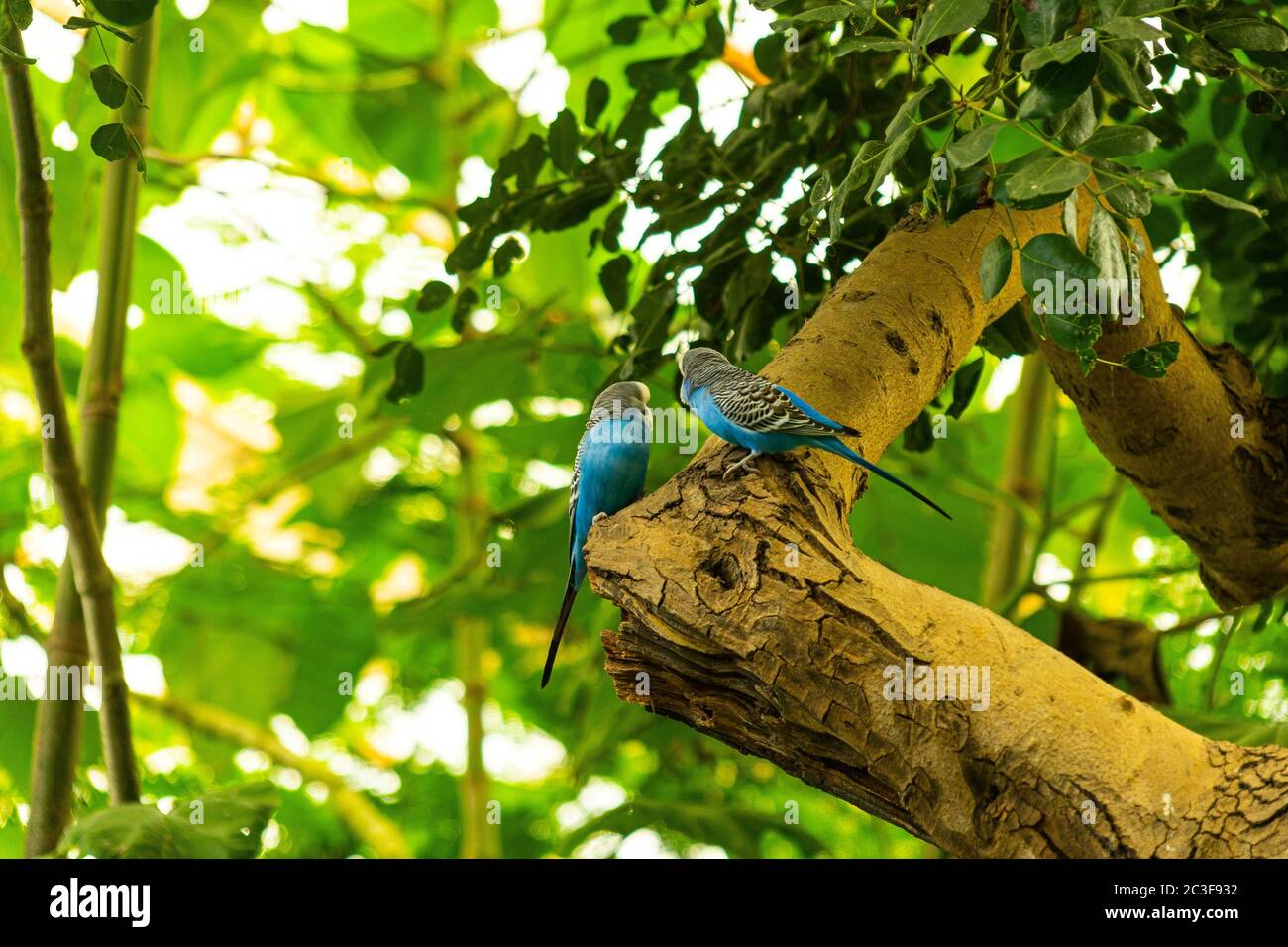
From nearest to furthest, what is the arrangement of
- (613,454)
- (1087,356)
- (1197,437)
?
(1087,356) → (613,454) → (1197,437)

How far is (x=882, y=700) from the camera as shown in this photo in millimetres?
671

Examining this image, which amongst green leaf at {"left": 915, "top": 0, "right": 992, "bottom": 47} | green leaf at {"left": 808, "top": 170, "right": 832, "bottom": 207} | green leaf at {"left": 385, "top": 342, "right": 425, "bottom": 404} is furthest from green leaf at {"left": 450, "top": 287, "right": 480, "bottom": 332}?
green leaf at {"left": 915, "top": 0, "right": 992, "bottom": 47}

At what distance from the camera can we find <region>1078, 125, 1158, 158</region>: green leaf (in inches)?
25.0

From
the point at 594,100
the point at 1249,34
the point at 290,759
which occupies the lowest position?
the point at 290,759

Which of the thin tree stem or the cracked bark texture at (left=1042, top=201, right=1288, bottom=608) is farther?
the thin tree stem

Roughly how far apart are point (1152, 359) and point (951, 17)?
240 mm

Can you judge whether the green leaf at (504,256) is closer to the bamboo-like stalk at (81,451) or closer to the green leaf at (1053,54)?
the bamboo-like stalk at (81,451)

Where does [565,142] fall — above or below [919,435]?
above

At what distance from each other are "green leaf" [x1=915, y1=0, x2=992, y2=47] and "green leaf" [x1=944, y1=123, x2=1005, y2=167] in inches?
2.3

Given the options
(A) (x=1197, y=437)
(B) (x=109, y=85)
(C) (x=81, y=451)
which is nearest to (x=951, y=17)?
(B) (x=109, y=85)

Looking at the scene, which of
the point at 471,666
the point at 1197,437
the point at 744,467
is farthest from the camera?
the point at 471,666

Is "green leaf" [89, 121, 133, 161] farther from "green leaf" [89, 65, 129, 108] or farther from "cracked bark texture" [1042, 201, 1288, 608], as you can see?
"cracked bark texture" [1042, 201, 1288, 608]

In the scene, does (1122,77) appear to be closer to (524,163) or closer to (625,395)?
(625,395)

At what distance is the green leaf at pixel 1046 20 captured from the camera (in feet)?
2.11
